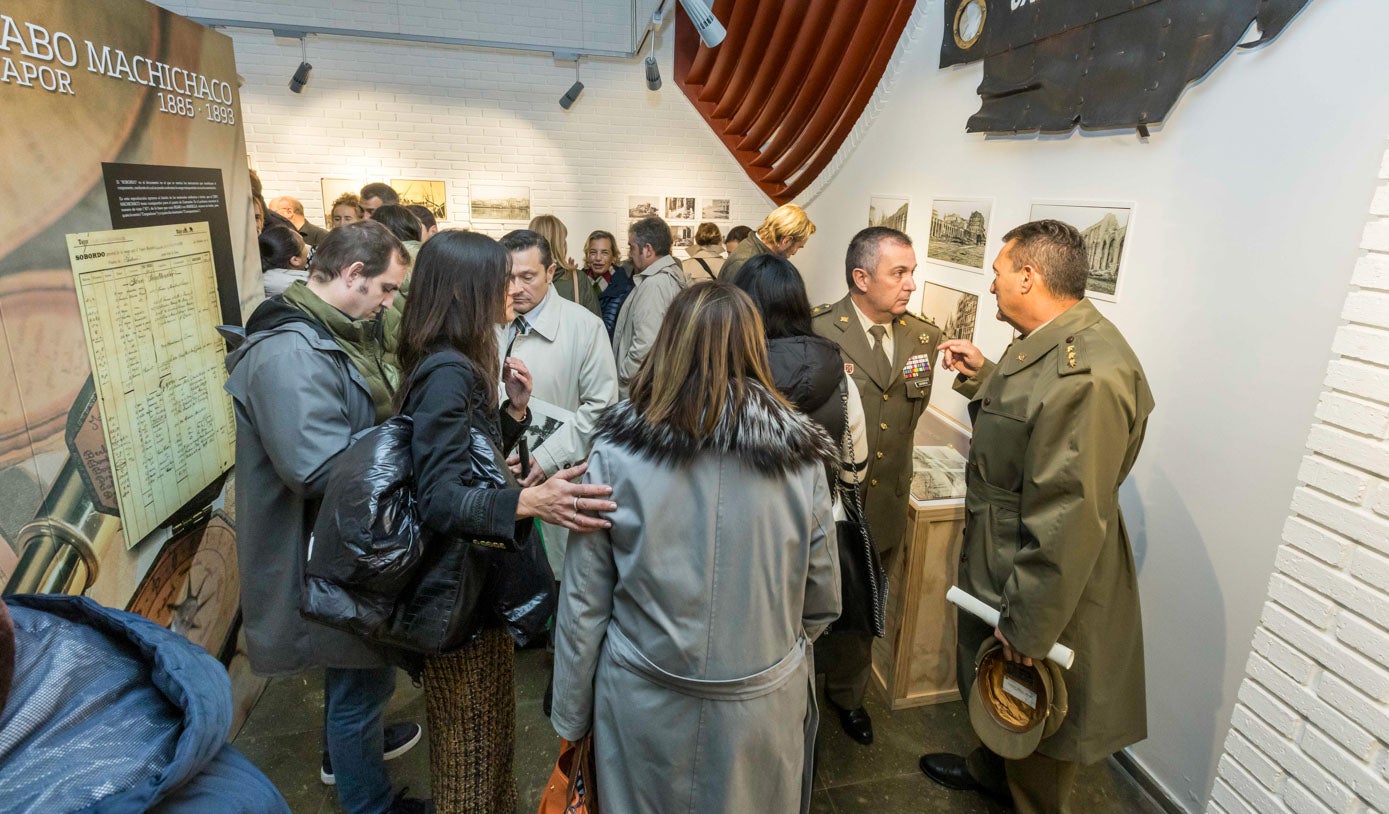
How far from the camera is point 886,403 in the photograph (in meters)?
2.84

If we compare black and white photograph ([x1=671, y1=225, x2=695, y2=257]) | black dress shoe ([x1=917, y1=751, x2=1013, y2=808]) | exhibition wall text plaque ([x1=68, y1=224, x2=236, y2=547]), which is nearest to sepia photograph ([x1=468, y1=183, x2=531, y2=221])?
black and white photograph ([x1=671, y1=225, x2=695, y2=257])

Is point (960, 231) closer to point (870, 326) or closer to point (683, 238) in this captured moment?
point (870, 326)

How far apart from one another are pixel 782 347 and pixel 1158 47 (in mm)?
1796

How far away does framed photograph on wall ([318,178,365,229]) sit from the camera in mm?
7270

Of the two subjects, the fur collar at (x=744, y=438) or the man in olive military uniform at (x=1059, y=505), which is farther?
the man in olive military uniform at (x=1059, y=505)

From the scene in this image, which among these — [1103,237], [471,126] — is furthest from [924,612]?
[471,126]

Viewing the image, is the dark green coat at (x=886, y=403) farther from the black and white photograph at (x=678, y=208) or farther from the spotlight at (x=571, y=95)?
the spotlight at (x=571, y=95)

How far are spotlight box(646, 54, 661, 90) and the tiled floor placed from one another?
20.1 feet

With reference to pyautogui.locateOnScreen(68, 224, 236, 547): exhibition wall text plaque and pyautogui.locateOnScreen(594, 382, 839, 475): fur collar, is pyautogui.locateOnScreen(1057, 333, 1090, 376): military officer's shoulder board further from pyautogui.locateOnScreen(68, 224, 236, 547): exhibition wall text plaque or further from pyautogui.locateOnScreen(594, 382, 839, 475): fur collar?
pyautogui.locateOnScreen(68, 224, 236, 547): exhibition wall text plaque

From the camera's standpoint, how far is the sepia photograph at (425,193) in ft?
24.3

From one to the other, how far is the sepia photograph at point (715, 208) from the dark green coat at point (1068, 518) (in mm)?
6235

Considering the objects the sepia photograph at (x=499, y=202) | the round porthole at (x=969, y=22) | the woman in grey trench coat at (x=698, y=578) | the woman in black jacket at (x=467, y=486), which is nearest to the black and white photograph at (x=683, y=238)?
the sepia photograph at (x=499, y=202)

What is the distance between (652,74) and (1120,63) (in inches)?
213

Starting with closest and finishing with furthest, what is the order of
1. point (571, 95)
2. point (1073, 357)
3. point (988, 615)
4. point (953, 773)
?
point (1073, 357) → point (988, 615) → point (953, 773) → point (571, 95)
